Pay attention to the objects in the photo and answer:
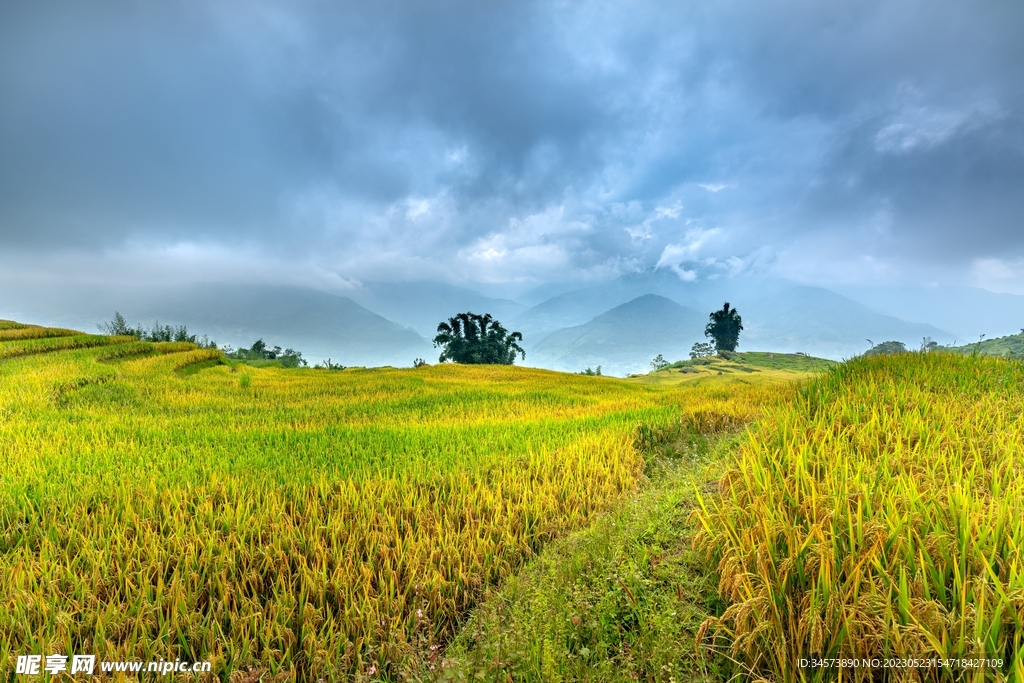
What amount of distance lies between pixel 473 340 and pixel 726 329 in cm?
3580

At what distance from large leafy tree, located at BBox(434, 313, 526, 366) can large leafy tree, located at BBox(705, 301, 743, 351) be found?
102ft

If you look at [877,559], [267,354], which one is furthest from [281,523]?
[267,354]

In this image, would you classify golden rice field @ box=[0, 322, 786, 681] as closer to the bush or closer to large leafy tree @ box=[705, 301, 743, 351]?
the bush

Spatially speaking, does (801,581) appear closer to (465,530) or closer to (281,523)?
(465,530)

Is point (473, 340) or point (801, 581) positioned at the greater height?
point (473, 340)

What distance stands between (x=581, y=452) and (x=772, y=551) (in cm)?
259

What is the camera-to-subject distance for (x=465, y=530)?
274 cm

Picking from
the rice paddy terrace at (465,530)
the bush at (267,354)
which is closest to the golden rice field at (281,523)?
the rice paddy terrace at (465,530)

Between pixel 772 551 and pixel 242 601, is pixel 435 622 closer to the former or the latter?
pixel 242 601

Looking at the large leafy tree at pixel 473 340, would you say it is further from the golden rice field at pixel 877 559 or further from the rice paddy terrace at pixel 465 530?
the golden rice field at pixel 877 559

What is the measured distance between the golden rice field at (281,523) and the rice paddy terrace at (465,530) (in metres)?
0.02

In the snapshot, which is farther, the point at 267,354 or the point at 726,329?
the point at 726,329

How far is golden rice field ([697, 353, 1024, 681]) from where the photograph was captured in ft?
4.42

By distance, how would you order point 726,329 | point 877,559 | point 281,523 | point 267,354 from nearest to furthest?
1. point 877,559
2. point 281,523
3. point 267,354
4. point 726,329
